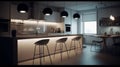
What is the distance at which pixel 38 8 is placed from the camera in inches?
297

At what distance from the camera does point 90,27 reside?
10.4m

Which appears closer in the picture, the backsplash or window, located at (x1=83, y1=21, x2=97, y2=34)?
the backsplash

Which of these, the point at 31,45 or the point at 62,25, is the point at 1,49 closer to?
the point at 31,45

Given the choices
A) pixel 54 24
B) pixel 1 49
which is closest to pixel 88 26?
pixel 54 24

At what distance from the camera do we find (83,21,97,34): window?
396 inches

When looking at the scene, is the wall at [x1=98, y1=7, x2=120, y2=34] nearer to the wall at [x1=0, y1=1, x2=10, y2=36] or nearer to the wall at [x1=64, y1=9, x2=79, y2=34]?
the wall at [x1=64, y1=9, x2=79, y2=34]

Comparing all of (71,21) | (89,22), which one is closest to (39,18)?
(71,21)

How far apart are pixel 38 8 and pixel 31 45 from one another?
326 cm

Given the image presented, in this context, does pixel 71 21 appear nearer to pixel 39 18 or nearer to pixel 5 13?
pixel 39 18

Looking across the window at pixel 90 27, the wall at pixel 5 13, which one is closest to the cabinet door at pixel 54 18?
the wall at pixel 5 13

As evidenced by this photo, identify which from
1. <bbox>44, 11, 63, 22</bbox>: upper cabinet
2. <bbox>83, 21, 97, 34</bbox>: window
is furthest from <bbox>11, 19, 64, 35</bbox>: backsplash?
<bbox>83, 21, 97, 34</bbox>: window

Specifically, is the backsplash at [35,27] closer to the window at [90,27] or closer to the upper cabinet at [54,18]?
the upper cabinet at [54,18]

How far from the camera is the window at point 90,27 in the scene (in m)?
10.1

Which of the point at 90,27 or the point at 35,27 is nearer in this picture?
the point at 35,27
